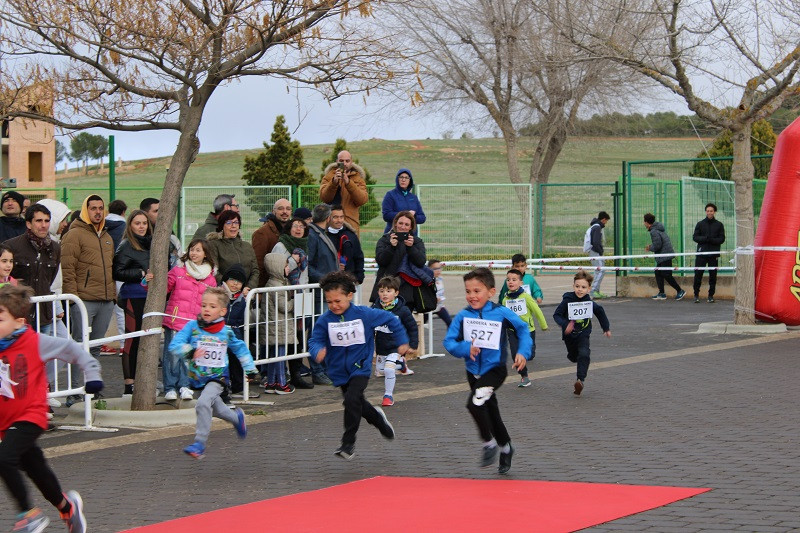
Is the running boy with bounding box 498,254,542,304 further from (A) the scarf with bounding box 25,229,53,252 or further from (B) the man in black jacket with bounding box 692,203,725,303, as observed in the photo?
(B) the man in black jacket with bounding box 692,203,725,303

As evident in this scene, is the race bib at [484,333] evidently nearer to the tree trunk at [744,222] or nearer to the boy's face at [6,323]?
the boy's face at [6,323]

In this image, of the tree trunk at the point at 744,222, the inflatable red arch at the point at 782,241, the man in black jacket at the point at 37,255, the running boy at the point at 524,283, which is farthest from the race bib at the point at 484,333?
the inflatable red arch at the point at 782,241

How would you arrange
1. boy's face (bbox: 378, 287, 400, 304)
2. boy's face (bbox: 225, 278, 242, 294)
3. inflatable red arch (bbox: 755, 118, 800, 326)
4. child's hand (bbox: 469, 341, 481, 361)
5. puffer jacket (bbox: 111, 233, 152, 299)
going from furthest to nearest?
inflatable red arch (bbox: 755, 118, 800, 326) → boy's face (bbox: 378, 287, 400, 304) → boy's face (bbox: 225, 278, 242, 294) → puffer jacket (bbox: 111, 233, 152, 299) → child's hand (bbox: 469, 341, 481, 361)

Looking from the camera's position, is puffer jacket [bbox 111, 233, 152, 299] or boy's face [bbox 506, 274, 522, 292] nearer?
puffer jacket [bbox 111, 233, 152, 299]

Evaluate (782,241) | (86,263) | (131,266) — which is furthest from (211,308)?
(782,241)

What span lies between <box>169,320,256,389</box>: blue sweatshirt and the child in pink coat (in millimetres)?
2296

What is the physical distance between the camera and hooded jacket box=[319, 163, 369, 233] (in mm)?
14281

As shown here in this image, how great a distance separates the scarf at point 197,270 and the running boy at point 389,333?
6.04 feet

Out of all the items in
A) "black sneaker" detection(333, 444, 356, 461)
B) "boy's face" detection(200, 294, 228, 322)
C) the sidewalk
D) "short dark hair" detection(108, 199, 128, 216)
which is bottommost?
the sidewalk

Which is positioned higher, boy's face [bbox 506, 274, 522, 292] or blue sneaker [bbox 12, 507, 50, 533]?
boy's face [bbox 506, 274, 522, 292]

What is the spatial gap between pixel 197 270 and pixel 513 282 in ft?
11.9

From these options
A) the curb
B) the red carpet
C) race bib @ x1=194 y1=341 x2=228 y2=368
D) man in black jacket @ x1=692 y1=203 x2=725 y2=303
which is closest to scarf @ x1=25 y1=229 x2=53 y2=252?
race bib @ x1=194 y1=341 x2=228 y2=368

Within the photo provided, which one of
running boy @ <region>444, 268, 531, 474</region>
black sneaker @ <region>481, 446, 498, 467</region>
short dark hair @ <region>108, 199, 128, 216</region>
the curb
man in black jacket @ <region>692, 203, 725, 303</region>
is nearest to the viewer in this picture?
black sneaker @ <region>481, 446, 498, 467</region>

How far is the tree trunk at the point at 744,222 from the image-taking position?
1780cm
